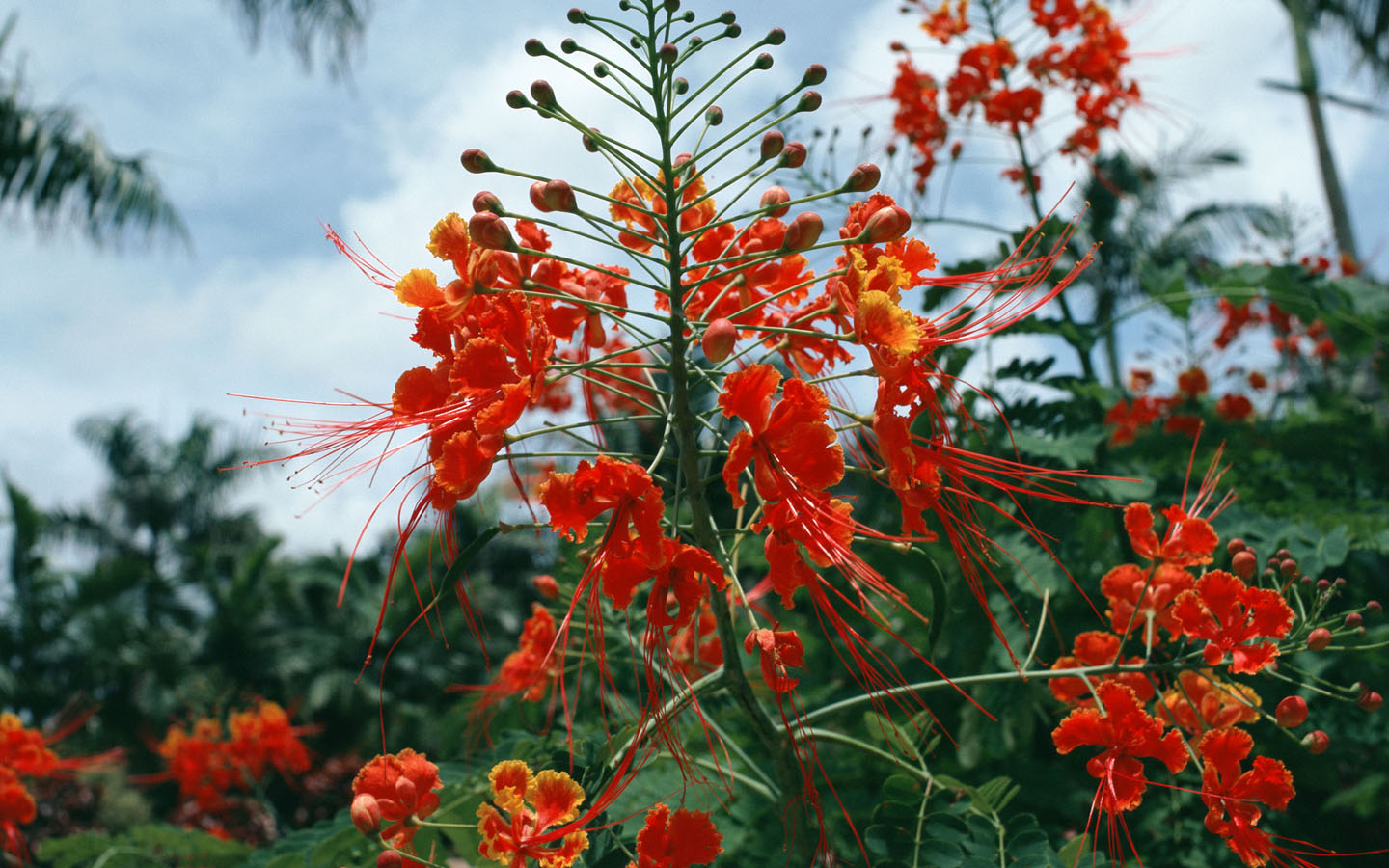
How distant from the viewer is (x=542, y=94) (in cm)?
152

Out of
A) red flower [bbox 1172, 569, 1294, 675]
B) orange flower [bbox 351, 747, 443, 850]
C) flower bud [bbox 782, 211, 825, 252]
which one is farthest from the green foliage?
red flower [bbox 1172, 569, 1294, 675]

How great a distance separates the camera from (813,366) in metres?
1.86

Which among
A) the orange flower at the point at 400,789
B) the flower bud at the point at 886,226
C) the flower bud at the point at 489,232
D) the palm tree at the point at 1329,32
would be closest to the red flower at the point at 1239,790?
the flower bud at the point at 886,226

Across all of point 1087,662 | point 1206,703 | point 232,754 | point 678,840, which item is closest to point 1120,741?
point 1087,662

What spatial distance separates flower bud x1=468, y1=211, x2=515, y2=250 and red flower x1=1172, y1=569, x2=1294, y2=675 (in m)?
1.35

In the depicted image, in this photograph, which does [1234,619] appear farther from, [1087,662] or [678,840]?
[678,840]

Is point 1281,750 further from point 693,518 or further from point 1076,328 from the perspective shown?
point 693,518

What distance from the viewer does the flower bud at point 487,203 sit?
1.51m

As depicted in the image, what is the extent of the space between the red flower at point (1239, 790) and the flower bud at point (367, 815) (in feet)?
4.61

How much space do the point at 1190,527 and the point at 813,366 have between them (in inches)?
32.7

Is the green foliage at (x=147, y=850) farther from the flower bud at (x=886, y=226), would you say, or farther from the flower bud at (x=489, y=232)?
the flower bud at (x=886, y=226)

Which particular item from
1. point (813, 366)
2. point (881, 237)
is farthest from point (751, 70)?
point (813, 366)

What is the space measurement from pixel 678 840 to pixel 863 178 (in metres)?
1.15

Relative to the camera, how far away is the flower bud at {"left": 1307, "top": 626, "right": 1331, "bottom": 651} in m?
1.67
